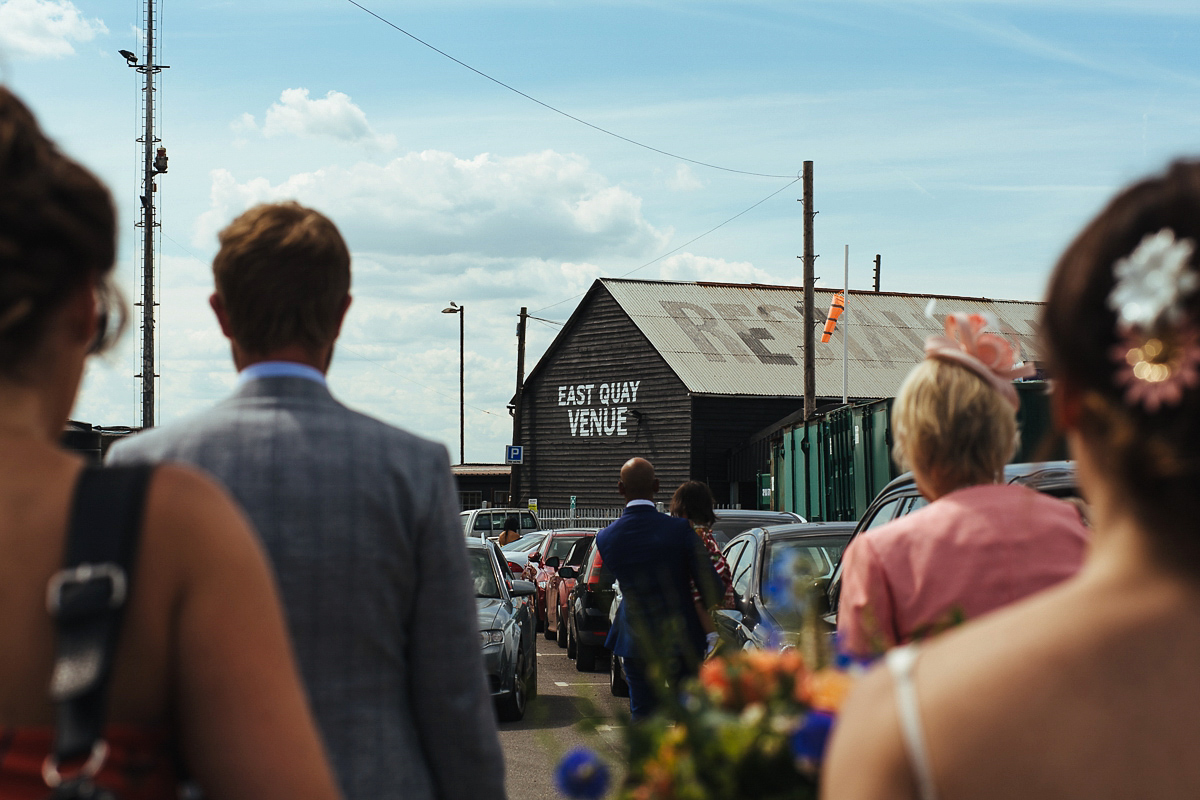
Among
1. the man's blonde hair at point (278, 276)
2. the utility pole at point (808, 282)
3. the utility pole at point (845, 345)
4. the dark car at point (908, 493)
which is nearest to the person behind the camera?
the man's blonde hair at point (278, 276)

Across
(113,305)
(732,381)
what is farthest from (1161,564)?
(732,381)

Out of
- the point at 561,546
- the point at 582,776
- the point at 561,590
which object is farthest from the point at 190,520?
the point at 561,546

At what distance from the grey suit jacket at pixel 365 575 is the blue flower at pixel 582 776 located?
0.73 m

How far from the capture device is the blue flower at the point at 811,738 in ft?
4.94

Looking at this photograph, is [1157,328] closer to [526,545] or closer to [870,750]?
[870,750]

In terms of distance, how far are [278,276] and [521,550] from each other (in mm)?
20737

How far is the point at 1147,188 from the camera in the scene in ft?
4.08

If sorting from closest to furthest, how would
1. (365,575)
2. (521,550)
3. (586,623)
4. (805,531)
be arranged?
(365,575) → (805,531) → (586,623) → (521,550)

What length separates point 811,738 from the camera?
151cm

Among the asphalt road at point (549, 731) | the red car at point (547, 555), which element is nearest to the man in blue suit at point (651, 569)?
the asphalt road at point (549, 731)

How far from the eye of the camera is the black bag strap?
4.11 feet

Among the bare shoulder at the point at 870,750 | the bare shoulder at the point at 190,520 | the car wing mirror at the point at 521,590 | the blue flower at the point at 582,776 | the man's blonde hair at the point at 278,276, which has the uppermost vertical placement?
the man's blonde hair at the point at 278,276

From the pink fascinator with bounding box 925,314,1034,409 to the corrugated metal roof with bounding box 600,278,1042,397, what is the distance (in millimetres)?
37046

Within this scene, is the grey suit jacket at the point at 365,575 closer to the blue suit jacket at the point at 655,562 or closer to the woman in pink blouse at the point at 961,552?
the woman in pink blouse at the point at 961,552
